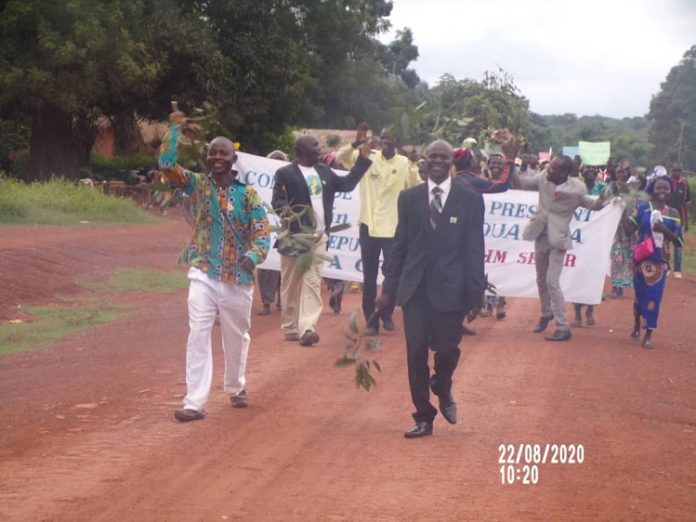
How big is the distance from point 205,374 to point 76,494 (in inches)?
76.9

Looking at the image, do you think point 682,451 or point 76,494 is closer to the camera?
point 76,494

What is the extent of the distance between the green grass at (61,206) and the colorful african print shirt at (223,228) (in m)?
15.8

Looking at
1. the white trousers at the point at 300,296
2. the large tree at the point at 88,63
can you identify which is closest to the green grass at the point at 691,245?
the large tree at the point at 88,63

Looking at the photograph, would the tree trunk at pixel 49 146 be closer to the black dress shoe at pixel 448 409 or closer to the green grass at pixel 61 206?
the green grass at pixel 61 206

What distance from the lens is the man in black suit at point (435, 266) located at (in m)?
7.45

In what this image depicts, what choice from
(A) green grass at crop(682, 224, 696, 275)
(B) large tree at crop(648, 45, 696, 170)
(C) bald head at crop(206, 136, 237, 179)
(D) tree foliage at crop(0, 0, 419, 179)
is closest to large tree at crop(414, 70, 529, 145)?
(C) bald head at crop(206, 136, 237, 179)

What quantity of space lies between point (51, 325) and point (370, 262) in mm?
3902

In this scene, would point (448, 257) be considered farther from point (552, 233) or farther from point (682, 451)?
point (552, 233)

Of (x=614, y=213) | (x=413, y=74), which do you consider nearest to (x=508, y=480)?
(x=614, y=213)

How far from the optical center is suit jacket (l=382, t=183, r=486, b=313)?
24.4 ft

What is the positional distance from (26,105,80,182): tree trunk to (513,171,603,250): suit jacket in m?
22.3

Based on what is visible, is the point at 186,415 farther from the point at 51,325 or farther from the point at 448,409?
the point at 51,325

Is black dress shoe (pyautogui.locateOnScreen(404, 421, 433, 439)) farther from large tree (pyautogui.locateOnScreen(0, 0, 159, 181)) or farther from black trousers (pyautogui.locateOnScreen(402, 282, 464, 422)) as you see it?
large tree (pyautogui.locateOnScreen(0, 0, 159, 181))

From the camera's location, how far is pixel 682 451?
7.58 meters
